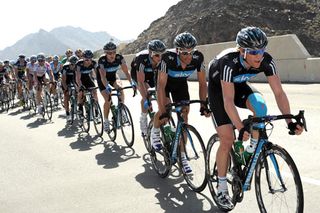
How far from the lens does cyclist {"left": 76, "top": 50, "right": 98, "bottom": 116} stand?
Answer: 33.5 feet

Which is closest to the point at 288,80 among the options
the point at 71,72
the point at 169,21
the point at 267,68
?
the point at 71,72

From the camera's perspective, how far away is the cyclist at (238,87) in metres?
3.99

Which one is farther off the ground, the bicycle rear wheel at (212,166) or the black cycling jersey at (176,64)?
the black cycling jersey at (176,64)

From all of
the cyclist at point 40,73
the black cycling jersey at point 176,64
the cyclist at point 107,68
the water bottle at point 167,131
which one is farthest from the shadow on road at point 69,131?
the black cycling jersey at point 176,64

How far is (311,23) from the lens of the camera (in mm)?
31062

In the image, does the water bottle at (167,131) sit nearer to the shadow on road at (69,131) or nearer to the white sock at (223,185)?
the white sock at (223,185)

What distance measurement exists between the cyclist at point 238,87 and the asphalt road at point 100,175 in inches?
29.5

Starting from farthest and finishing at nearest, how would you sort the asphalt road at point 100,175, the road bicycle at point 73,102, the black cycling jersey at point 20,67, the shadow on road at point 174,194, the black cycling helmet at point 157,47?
the black cycling jersey at point 20,67
the road bicycle at point 73,102
the black cycling helmet at point 157,47
the asphalt road at point 100,175
the shadow on road at point 174,194

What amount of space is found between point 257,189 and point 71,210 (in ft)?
7.99

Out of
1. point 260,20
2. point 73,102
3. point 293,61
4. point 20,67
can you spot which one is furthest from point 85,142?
point 260,20

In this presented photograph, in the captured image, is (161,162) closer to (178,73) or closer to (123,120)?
(178,73)

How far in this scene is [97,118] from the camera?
9.95m

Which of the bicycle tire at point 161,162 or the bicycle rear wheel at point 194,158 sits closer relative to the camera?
the bicycle rear wheel at point 194,158

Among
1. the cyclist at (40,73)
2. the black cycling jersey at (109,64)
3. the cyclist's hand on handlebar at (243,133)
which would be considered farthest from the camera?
the cyclist at (40,73)
